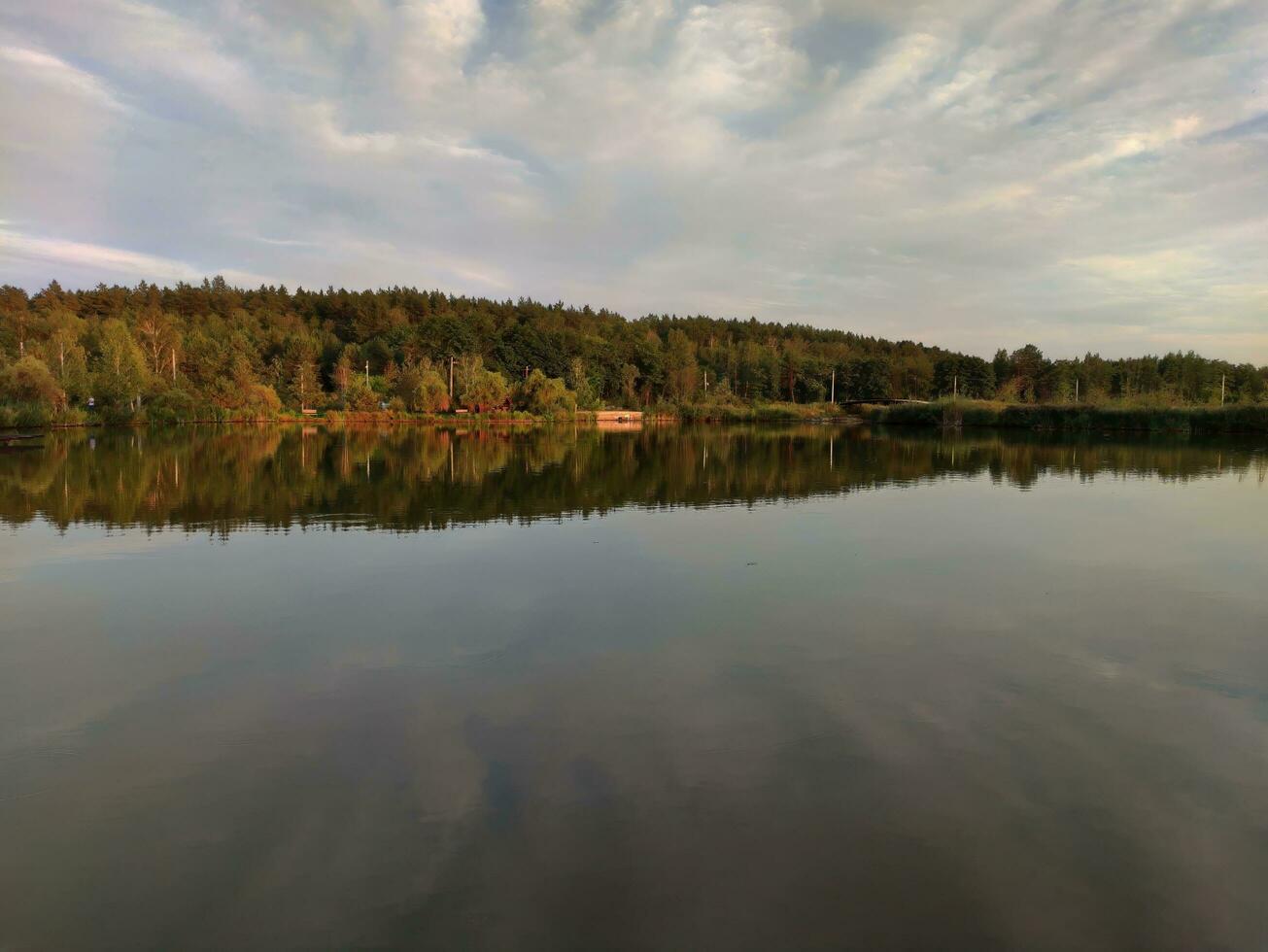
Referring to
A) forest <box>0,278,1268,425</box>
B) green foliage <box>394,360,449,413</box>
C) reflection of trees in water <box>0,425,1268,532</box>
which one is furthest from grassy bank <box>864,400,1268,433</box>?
green foliage <box>394,360,449,413</box>

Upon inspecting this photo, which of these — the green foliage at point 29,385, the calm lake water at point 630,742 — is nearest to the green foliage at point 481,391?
the green foliage at point 29,385

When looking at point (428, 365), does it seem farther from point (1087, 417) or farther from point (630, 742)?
point (630, 742)

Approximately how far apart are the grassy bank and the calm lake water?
1449 inches

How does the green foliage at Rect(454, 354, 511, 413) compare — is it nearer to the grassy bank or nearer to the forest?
the forest

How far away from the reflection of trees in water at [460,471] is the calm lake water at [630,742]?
2.41 meters

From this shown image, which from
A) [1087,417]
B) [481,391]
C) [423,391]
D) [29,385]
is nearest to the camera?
[29,385]

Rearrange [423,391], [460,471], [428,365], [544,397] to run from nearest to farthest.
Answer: [460,471] < [423,391] < [544,397] < [428,365]

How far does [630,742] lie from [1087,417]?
4826 cm

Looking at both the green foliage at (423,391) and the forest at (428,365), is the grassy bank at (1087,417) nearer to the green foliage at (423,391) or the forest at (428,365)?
the forest at (428,365)

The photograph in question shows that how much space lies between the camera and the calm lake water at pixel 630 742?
3.02 meters

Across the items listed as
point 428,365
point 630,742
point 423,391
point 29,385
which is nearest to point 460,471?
point 630,742

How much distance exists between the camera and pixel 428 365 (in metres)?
55.9

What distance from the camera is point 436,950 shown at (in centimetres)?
279

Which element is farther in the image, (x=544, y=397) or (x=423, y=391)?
(x=544, y=397)
